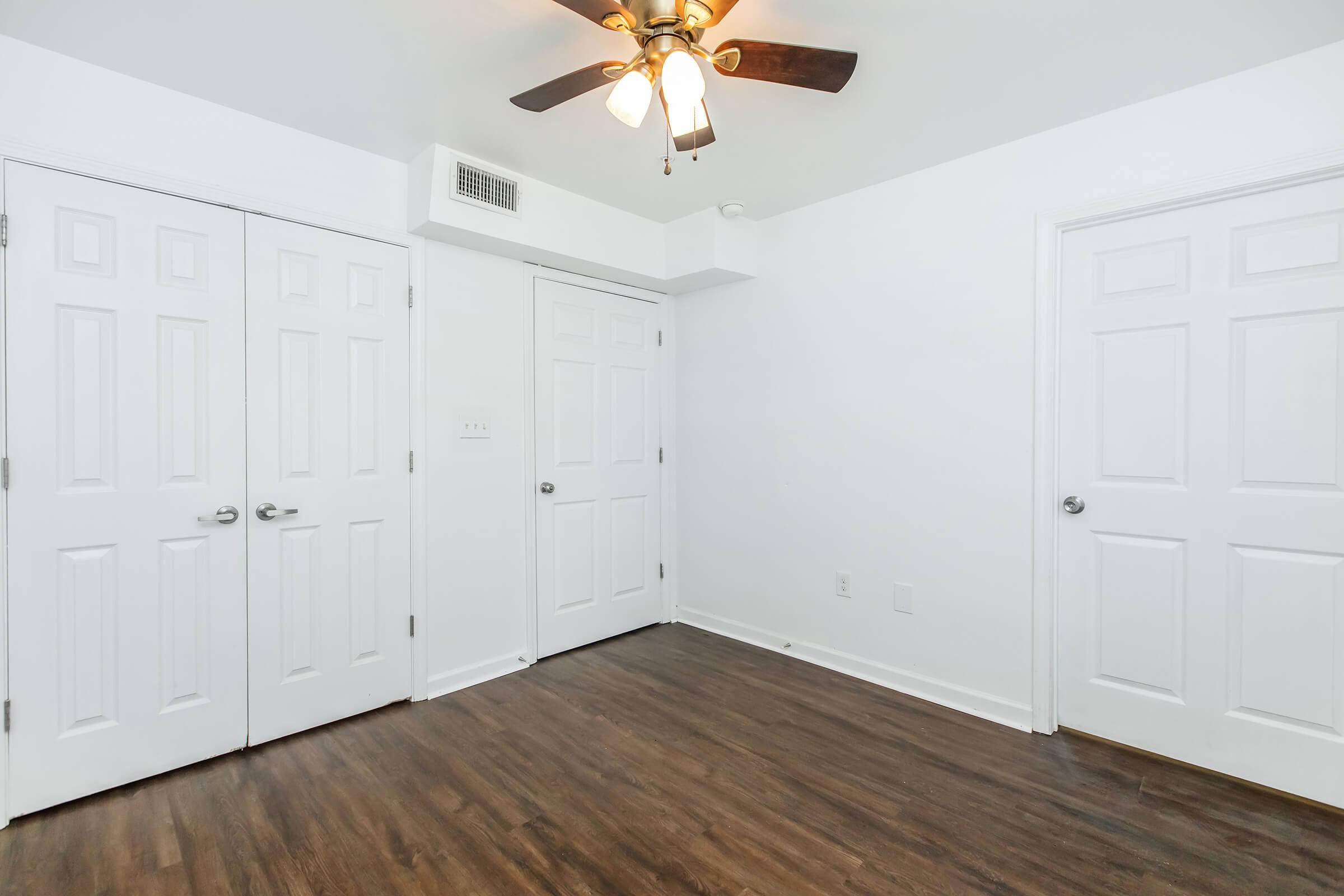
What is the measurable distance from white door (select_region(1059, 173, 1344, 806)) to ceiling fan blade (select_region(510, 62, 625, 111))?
197 cm

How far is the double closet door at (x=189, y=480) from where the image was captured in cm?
199

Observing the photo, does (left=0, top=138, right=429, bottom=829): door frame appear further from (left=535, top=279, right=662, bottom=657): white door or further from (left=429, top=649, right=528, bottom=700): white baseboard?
(left=535, top=279, right=662, bottom=657): white door

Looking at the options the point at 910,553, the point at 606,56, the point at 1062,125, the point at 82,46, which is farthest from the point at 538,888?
the point at 1062,125

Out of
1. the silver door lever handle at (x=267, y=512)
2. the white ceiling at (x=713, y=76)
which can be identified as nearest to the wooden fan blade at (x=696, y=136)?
the white ceiling at (x=713, y=76)

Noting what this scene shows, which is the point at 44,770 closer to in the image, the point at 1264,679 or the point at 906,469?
the point at 906,469

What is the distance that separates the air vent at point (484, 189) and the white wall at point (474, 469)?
0.30m

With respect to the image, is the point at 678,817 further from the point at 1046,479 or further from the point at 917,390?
the point at 917,390

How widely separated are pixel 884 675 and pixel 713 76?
106 inches

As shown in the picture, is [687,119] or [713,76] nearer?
[687,119]

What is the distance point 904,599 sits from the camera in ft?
9.65

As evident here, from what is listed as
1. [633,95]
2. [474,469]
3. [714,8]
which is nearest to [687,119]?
[633,95]

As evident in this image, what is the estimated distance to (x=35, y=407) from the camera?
198 centimetres

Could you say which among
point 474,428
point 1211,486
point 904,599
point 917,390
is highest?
point 917,390

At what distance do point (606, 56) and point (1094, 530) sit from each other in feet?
8.38
